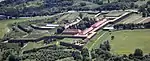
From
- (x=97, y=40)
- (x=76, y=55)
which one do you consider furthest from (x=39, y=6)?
(x=76, y=55)

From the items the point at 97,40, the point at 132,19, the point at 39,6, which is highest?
the point at 39,6

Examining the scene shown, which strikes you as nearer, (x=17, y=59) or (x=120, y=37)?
→ (x=17, y=59)

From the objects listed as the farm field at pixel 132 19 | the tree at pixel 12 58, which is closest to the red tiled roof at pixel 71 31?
the farm field at pixel 132 19

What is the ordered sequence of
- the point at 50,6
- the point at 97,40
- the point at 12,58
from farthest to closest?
1. the point at 50,6
2. the point at 97,40
3. the point at 12,58

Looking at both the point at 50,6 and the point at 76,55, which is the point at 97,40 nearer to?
the point at 76,55

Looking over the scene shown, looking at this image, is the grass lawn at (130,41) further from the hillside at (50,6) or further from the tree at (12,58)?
the hillside at (50,6)

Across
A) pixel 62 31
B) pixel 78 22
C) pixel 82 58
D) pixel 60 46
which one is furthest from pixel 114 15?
pixel 82 58

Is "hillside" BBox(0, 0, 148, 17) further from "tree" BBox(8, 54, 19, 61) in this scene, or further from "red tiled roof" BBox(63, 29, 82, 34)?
"tree" BBox(8, 54, 19, 61)

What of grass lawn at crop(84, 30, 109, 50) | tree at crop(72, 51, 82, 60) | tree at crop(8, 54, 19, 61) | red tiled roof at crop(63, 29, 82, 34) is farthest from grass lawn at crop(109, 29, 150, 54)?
tree at crop(8, 54, 19, 61)

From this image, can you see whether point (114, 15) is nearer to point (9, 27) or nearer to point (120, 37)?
point (120, 37)
